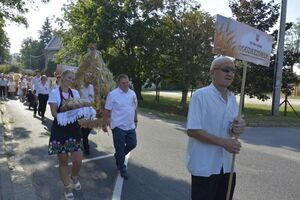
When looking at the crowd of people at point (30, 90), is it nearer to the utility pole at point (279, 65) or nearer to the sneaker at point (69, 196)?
the sneaker at point (69, 196)

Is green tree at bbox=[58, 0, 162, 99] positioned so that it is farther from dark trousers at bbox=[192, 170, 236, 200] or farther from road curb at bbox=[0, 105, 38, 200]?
dark trousers at bbox=[192, 170, 236, 200]

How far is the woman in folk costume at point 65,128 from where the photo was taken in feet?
20.0

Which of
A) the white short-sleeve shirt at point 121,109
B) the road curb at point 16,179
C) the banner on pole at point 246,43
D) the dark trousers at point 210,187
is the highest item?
the banner on pole at point 246,43

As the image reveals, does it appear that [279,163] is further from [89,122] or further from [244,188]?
[89,122]

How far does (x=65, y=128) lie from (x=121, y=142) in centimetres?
164

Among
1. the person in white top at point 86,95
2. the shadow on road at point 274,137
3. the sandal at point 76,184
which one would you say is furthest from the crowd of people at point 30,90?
the sandal at point 76,184

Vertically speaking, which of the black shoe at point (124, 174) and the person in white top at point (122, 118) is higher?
the person in white top at point (122, 118)

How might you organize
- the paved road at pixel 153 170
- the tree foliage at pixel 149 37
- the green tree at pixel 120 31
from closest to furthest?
the paved road at pixel 153 170, the tree foliage at pixel 149 37, the green tree at pixel 120 31

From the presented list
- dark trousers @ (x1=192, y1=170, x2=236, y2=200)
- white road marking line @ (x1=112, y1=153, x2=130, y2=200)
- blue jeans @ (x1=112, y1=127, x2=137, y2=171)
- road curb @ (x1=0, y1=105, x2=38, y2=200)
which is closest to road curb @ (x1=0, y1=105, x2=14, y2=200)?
road curb @ (x1=0, y1=105, x2=38, y2=200)

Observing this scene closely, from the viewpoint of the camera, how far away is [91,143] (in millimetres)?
11078

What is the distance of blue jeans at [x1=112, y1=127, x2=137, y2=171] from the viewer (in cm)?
754

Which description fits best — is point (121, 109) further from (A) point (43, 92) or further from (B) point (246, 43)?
(A) point (43, 92)

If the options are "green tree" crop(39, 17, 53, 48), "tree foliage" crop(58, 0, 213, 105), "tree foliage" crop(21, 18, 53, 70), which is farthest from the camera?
"green tree" crop(39, 17, 53, 48)

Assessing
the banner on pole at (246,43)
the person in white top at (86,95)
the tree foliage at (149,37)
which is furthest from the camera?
the tree foliage at (149,37)
